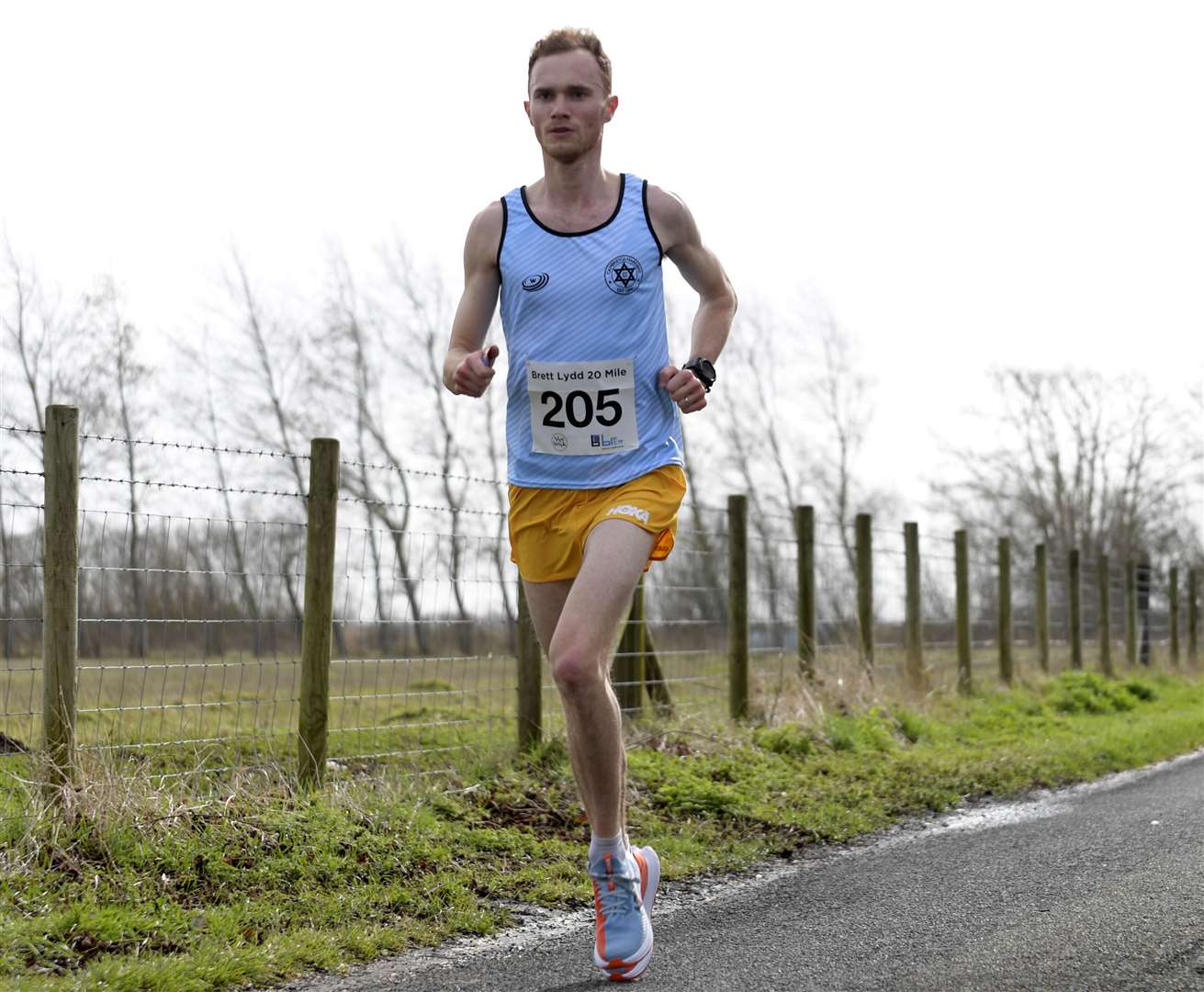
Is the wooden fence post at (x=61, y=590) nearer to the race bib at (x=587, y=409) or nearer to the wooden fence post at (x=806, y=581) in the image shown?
the race bib at (x=587, y=409)

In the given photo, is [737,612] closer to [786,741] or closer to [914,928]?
[786,741]

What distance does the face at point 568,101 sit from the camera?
414 centimetres

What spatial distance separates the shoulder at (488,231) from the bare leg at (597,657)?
980 millimetres

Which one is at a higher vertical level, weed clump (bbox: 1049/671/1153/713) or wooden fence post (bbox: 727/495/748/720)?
wooden fence post (bbox: 727/495/748/720)

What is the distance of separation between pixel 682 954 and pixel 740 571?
6.18 meters

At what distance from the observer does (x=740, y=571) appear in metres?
10.2

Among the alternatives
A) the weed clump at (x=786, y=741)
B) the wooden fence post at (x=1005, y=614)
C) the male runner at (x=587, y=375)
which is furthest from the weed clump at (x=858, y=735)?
the wooden fence post at (x=1005, y=614)

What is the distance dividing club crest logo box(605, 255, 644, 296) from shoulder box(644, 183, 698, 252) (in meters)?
0.17

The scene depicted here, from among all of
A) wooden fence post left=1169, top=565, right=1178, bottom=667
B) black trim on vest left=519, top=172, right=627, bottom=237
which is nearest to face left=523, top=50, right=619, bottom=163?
black trim on vest left=519, top=172, right=627, bottom=237

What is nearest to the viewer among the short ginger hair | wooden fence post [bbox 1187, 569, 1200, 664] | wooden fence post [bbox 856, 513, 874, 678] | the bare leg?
the bare leg

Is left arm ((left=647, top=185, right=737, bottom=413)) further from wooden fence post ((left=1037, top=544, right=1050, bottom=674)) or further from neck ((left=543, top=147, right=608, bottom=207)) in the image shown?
wooden fence post ((left=1037, top=544, right=1050, bottom=674))

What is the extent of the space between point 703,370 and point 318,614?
300 centimetres

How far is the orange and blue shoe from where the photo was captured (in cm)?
378

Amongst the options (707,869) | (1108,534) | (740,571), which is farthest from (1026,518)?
(707,869)
